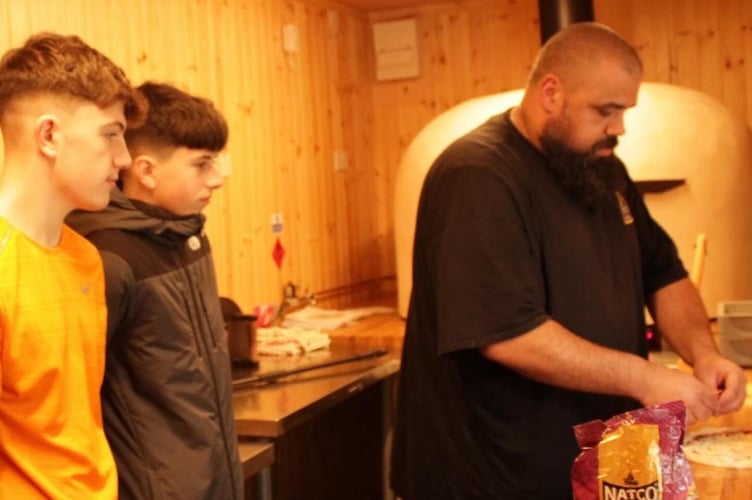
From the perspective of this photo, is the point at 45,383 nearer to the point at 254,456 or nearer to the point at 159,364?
the point at 159,364

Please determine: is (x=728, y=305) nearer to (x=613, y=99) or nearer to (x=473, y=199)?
(x=613, y=99)

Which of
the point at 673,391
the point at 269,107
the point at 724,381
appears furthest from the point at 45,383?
the point at 269,107

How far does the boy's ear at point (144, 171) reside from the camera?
73.4 inches

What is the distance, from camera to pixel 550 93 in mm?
1761

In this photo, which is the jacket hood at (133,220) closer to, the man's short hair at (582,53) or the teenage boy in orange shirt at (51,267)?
the teenage boy in orange shirt at (51,267)

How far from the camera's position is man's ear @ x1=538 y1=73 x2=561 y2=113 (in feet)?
5.74

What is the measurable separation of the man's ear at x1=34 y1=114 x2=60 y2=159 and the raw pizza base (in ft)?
3.73

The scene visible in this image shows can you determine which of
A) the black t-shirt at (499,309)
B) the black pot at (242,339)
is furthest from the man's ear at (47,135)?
the black pot at (242,339)

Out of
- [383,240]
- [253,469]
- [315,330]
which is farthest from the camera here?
[383,240]

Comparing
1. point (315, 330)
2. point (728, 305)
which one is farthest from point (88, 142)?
point (315, 330)

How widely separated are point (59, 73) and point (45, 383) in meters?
0.41

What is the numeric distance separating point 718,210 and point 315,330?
1587 millimetres

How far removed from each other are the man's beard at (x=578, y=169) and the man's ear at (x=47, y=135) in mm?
829

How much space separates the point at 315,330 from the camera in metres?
3.69
